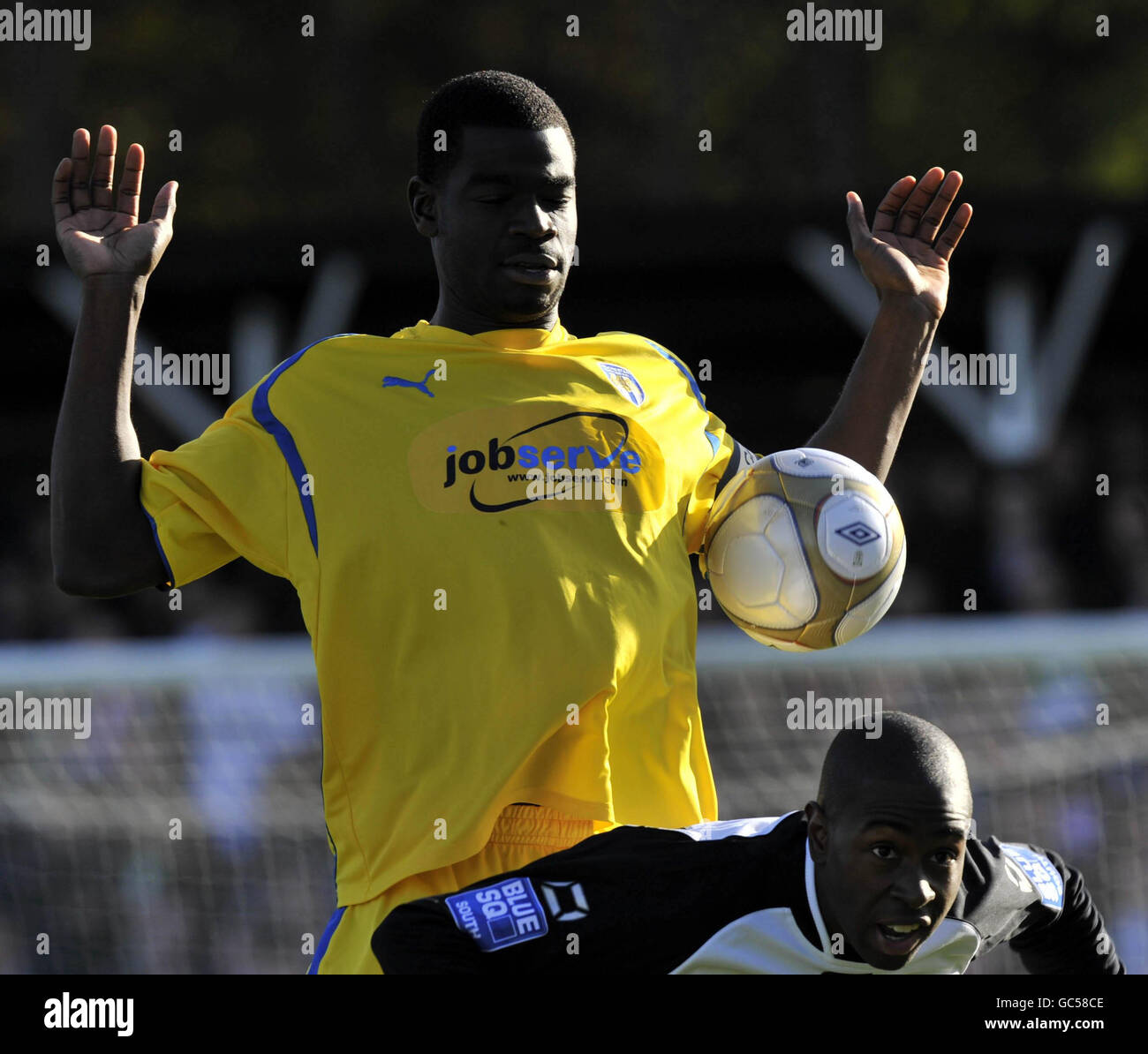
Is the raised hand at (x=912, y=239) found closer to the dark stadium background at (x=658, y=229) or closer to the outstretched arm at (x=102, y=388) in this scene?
the outstretched arm at (x=102, y=388)

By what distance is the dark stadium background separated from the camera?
320 inches

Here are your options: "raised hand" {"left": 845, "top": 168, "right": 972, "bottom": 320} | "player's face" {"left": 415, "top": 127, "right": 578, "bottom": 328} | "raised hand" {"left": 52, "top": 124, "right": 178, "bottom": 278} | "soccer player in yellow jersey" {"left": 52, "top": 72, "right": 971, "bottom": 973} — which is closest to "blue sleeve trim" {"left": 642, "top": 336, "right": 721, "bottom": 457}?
"soccer player in yellow jersey" {"left": 52, "top": 72, "right": 971, "bottom": 973}

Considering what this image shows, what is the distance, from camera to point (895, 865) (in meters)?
3.39

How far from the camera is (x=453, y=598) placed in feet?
11.1

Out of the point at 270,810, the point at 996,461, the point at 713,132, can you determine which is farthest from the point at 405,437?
the point at 713,132

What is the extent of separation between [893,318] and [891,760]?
3.57 ft

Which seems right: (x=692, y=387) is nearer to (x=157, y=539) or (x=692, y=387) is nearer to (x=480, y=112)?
(x=480, y=112)

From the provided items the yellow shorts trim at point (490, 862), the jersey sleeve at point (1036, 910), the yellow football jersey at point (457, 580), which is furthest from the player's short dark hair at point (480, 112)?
the jersey sleeve at point (1036, 910)

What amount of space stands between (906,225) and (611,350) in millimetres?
842

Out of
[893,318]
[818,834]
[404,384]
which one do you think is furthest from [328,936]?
[893,318]

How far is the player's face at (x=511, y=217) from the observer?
357cm

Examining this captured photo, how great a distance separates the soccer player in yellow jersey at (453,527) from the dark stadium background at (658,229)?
4172 mm

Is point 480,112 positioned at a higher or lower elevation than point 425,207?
higher
